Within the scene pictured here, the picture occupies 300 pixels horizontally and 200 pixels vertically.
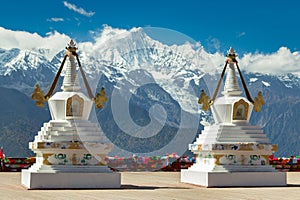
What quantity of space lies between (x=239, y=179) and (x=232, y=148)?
1174mm

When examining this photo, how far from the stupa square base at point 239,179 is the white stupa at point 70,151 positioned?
11.3 ft

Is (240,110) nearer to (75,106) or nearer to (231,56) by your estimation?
(231,56)

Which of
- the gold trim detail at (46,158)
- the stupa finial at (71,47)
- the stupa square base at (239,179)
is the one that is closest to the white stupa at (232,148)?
the stupa square base at (239,179)

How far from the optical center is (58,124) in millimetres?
20438

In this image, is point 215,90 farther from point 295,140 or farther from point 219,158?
point 295,140

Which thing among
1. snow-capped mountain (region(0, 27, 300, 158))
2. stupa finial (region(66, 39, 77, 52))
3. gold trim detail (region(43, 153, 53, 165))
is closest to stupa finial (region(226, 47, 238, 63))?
snow-capped mountain (region(0, 27, 300, 158))

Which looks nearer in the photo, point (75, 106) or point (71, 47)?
point (75, 106)

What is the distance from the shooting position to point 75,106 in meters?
20.9

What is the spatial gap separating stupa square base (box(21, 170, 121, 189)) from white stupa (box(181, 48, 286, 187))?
12.7 ft

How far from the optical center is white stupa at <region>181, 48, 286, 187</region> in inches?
854

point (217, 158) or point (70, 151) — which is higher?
point (70, 151)

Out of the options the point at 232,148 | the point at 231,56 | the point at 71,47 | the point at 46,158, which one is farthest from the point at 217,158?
the point at 71,47

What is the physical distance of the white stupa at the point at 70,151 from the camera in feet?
64.3

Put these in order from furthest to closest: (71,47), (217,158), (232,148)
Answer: (217,158)
(232,148)
(71,47)
